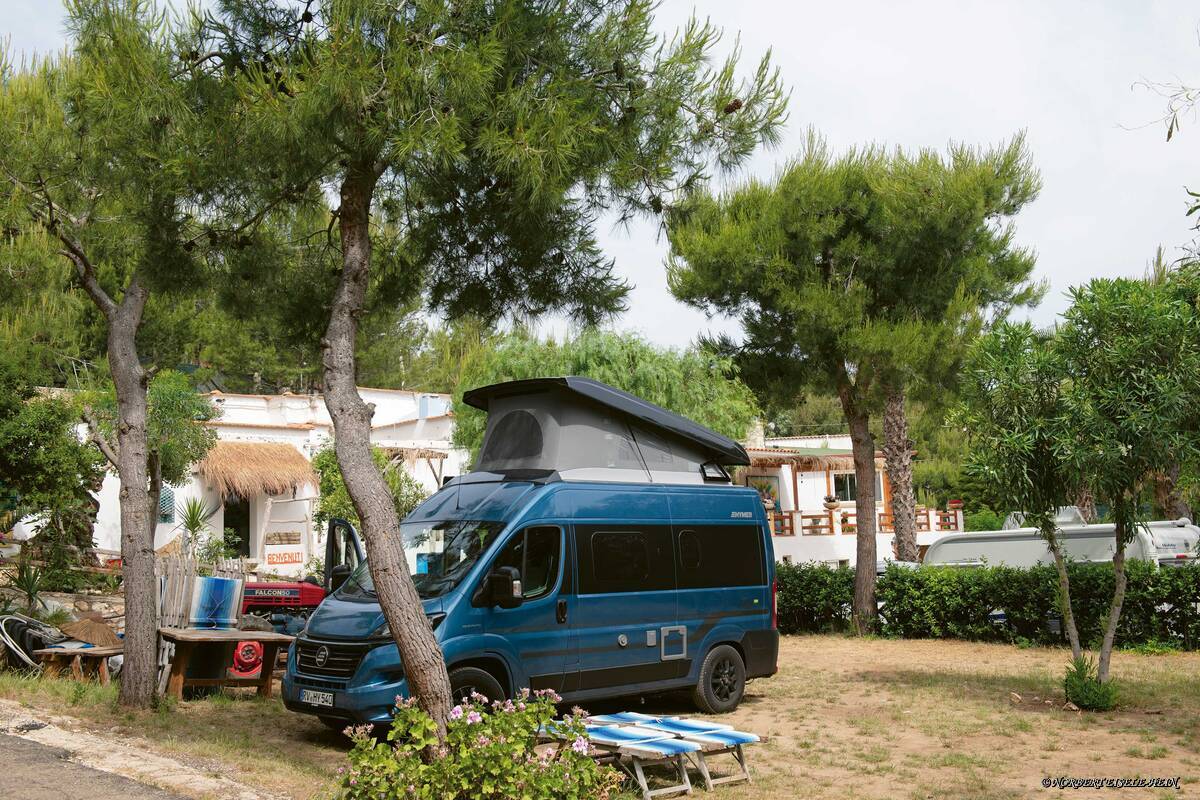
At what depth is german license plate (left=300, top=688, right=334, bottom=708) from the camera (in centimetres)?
823

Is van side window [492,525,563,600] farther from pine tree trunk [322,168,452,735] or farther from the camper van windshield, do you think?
pine tree trunk [322,168,452,735]

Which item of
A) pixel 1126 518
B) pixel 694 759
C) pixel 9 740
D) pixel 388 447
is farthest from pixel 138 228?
pixel 388 447

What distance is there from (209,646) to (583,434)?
13.4 feet

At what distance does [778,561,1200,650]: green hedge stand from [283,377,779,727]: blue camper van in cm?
586

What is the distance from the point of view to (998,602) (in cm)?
1551

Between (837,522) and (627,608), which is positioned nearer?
(627,608)

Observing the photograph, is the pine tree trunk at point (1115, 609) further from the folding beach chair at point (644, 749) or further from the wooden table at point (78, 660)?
the wooden table at point (78, 660)

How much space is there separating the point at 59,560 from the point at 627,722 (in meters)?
12.6

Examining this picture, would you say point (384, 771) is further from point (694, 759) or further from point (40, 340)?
point (40, 340)

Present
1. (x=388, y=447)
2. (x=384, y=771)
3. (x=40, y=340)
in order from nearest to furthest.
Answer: (x=384, y=771)
(x=40, y=340)
(x=388, y=447)

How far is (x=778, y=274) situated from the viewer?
16.6 metres

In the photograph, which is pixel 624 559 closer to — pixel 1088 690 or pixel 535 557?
pixel 535 557

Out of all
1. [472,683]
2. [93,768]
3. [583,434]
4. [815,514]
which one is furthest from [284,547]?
[93,768]

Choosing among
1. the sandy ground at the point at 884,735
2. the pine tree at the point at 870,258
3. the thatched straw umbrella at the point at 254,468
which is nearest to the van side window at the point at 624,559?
the sandy ground at the point at 884,735
